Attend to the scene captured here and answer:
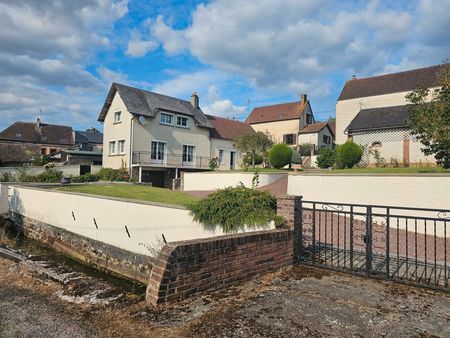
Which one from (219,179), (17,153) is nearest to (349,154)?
(219,179)

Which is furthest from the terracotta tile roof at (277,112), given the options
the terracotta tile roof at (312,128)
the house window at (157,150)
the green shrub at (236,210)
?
the green shrub at (236,210)

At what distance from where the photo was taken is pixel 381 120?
24.4 m

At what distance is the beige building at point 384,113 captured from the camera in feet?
72.4

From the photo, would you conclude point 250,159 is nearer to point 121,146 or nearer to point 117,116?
point 121,146

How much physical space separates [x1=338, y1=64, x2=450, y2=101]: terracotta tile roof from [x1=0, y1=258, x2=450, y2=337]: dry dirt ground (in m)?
28.9

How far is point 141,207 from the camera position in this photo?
917 centimetres

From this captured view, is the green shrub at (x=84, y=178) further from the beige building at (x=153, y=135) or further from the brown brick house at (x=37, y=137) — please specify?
the brown brick house at (x=37, y=137)

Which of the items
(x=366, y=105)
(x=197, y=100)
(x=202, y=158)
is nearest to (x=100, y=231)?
(x=202, y=158)

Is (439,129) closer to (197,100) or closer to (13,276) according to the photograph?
(13,276)

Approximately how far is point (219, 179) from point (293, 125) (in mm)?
23083

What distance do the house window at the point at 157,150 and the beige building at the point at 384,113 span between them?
15992mm

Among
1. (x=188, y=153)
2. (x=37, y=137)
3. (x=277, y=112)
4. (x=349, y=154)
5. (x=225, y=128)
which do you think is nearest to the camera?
(x=349, y=154)

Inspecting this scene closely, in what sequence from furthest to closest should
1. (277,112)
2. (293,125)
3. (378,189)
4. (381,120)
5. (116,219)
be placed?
(277,112) → (293,125) → (381,120) → (378,189) → (116,219)

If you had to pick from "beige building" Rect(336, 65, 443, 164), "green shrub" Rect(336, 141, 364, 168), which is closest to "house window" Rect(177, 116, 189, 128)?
"beige building" Rect(336, 65, 443, 164)
